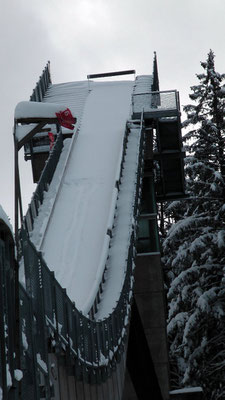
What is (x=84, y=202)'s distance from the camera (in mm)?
29844

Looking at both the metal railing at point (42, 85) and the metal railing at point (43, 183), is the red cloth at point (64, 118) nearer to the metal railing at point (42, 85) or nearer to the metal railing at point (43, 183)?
the metal railing at point (43, 183)

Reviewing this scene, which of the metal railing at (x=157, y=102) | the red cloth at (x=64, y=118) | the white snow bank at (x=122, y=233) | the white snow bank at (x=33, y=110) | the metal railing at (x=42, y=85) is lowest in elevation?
the white snow bank at (x=33, y=110)

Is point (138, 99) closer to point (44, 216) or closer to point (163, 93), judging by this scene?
point (163, 93)

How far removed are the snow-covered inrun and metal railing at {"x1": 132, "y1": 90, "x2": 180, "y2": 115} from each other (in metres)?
0.65

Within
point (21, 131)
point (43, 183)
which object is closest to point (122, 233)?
point (43, 183)

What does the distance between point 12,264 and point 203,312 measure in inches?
1099

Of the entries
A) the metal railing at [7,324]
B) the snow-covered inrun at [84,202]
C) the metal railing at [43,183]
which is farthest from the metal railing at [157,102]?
the metal railing at [7,324]

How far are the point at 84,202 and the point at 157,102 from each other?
25.5 feet

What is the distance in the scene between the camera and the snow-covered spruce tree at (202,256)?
1367 inches

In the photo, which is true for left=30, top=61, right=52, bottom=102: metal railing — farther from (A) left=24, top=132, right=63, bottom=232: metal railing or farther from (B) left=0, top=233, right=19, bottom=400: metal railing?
(B) left=0, top=233, right=19, bottom=400: metal railing

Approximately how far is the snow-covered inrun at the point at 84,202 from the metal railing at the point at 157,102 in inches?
25.7

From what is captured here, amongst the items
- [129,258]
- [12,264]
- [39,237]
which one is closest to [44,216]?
[39,237]

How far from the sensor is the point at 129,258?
23.6 m

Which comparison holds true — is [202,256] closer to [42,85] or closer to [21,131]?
[42,85]
